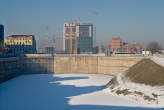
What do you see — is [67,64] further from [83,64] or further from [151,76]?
[151,76]

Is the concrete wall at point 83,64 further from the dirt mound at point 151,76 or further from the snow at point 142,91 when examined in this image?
the snow at point 142,91

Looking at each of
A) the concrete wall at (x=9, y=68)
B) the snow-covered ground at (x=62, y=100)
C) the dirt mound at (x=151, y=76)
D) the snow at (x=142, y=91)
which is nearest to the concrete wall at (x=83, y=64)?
the concrete wall at (x=9, y=68)

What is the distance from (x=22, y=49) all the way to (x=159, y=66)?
134m

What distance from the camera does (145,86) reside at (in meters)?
47.4

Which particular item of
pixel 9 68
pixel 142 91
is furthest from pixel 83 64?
pixel 142 91

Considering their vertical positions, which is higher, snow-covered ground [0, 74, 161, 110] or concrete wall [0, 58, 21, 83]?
concrete wall [0, 58, 21, 83]

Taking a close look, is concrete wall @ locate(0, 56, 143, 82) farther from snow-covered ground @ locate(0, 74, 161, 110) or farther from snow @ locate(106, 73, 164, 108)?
snow-covered ground @ locate(0, 74, 161, 110)

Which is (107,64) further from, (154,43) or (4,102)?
(154,43)

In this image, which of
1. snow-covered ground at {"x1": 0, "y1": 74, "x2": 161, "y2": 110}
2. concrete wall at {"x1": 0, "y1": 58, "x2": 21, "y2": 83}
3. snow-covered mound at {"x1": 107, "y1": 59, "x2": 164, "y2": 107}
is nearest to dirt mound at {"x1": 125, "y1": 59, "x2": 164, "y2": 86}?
snow-covered mound at {"x1": 107, "y1": 59, "x2": 164, "y2": 107}

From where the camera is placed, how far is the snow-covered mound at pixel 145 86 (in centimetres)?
4212

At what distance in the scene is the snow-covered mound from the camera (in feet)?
138

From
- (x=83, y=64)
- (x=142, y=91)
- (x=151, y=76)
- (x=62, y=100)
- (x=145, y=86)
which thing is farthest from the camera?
(x=83, y=64)

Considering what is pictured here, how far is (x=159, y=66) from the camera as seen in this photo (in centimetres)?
5519

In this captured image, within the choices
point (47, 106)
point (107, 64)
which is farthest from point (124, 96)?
point (107, 64)
